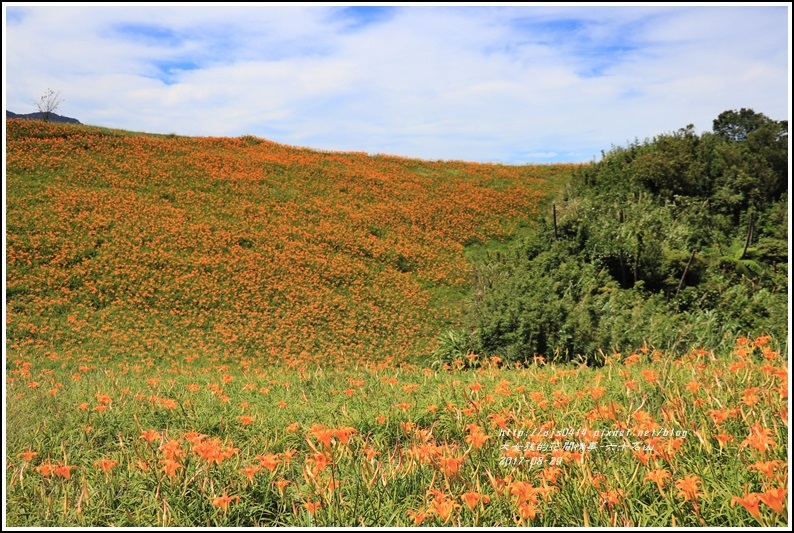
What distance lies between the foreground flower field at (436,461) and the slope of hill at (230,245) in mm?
6156

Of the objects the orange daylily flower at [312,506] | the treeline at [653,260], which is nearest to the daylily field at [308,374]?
the orange daylily flower at [312,506]

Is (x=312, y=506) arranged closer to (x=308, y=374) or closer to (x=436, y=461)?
(x=436, y=461)

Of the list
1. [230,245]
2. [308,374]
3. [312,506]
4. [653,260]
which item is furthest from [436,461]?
[230,245]

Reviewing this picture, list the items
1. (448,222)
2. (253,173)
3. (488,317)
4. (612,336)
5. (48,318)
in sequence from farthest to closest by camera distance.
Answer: (253,173)
(448,222)
(48,318)
(488,317)
(612,336)

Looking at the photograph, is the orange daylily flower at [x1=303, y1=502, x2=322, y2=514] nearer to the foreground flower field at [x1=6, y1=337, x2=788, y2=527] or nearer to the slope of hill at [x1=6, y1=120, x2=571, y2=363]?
the foreground flower field at [x1=6, y1=337, x2=788, y2=527]

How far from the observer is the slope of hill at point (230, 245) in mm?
11273

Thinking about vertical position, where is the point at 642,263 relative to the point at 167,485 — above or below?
above

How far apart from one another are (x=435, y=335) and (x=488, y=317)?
3.08 metres

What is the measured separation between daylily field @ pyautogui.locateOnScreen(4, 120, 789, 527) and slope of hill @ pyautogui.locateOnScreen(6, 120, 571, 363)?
74 mm

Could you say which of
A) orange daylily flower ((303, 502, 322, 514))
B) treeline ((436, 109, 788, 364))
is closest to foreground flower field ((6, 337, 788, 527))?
orange daylily flower ((303, 502, 322, 514))

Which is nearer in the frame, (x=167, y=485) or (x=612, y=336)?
(x=167, y=485)

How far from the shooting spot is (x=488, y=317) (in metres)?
9.03

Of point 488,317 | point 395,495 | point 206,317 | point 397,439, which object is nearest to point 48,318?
point 206,317

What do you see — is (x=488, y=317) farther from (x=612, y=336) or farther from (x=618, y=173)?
(x=618, y=173)
